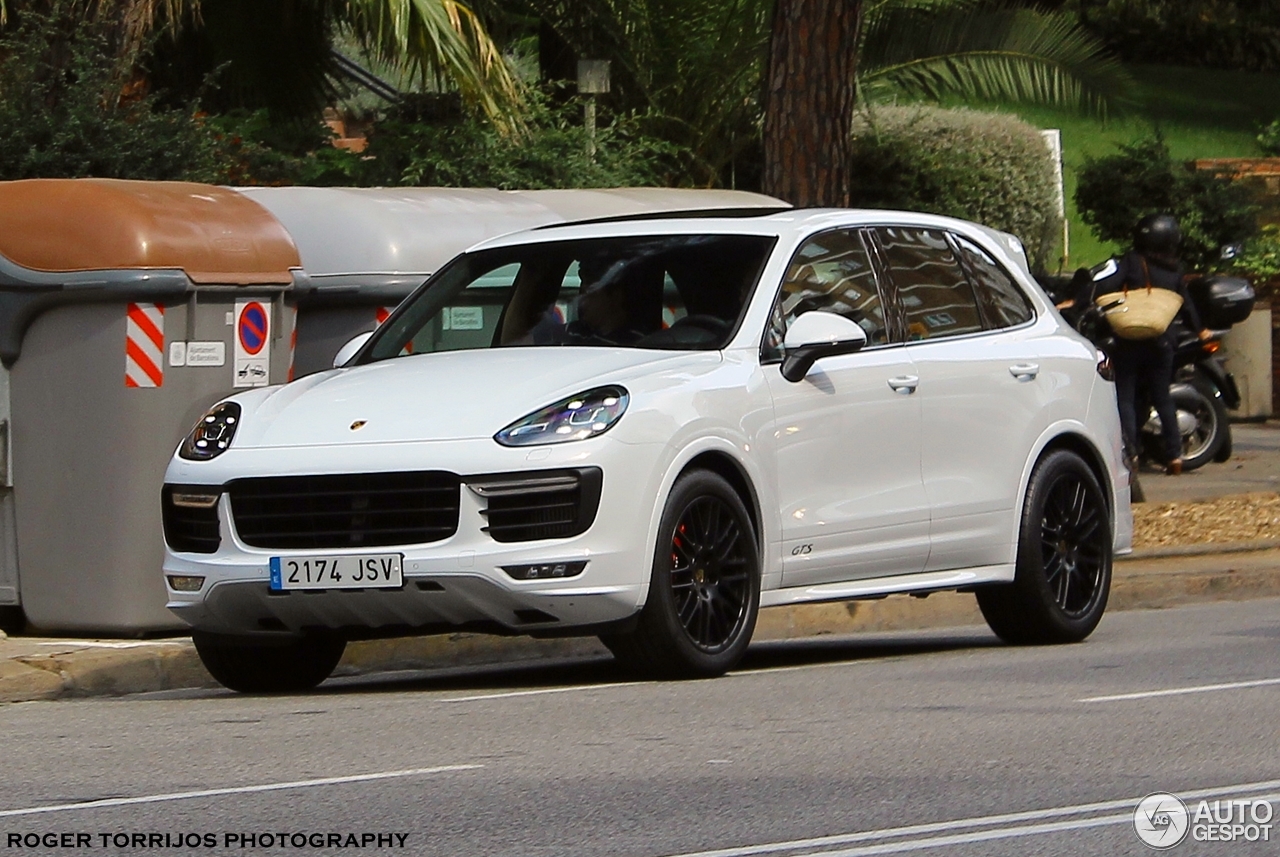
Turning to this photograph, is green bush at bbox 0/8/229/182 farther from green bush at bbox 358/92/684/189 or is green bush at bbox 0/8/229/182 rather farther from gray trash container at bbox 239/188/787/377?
gray trash container at bbox 239/188/787/377

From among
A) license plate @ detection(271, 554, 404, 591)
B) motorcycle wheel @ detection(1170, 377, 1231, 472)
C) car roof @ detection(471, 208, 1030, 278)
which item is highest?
car roof @ detection(471, 208, 1030, 278)

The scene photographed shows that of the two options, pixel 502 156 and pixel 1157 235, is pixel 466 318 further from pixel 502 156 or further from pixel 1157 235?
pixel 1157 235

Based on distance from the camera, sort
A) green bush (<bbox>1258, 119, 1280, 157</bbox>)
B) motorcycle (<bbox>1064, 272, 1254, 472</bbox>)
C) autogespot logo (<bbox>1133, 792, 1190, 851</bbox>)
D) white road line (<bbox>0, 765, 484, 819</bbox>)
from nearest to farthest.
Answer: autogespot logo (<bbox>1133, 792, 1190, 851</bbox>), white road line (<bbox>0, 765, 484, 819</bbox>), motorcycle (<bbox>1064, 272, 1254, 472</bbox>), green bush (<bbox>1258, 119, 1280, 157</bbox>)

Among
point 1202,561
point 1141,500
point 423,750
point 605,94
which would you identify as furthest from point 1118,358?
point 423,750

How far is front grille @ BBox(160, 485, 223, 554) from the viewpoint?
329 inches

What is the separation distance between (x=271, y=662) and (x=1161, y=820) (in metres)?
4.18

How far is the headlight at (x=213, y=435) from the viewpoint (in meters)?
8.48

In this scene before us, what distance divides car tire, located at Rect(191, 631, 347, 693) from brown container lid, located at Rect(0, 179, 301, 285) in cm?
162

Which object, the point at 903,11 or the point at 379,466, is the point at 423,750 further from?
the point at 903,11

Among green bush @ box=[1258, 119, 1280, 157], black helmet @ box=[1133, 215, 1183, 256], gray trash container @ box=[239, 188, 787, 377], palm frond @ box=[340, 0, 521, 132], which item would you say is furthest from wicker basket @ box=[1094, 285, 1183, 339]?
green bush @ box=[1258, 119, 1280, 157]

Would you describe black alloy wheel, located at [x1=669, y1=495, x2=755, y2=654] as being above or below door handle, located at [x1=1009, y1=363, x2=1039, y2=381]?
below

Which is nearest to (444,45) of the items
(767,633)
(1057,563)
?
(767,633)

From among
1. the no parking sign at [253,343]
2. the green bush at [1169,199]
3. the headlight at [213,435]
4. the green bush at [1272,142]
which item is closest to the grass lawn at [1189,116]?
the green bush at [1272,142]

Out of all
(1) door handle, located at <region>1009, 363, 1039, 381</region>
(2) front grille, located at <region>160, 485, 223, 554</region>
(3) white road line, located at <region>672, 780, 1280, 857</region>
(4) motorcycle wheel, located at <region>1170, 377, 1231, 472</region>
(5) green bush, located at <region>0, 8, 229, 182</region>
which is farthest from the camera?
(4) motorcycle wheel, located at <region>1170, 377, 1231, 472</region>
